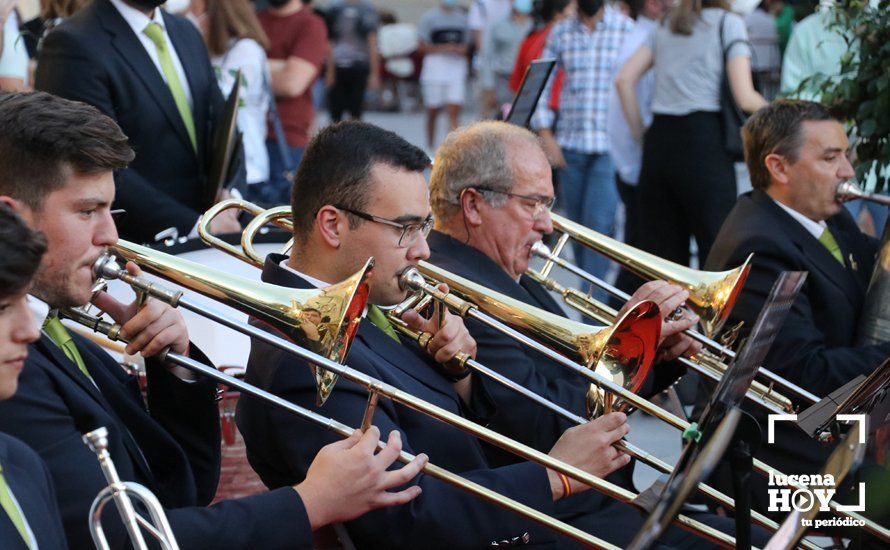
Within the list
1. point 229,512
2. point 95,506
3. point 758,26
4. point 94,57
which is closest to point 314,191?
point 229,512

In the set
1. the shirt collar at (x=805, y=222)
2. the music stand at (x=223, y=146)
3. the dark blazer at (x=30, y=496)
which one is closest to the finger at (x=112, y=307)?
the dark blazer at (x=30, y=496)

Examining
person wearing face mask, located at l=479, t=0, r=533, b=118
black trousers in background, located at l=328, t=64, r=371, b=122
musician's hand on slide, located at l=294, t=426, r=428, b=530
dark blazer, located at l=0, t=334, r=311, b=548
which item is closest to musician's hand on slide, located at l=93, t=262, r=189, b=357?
dark blazer, located at l=0, t=334, r=311, b=548

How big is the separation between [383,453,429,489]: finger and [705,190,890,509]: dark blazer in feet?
5.42

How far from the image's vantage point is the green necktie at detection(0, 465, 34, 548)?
2.13 m

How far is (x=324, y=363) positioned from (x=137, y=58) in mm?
2307

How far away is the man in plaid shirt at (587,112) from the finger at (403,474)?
5231 millimetres

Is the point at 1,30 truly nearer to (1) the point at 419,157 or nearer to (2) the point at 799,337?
(1) the point at 419,157

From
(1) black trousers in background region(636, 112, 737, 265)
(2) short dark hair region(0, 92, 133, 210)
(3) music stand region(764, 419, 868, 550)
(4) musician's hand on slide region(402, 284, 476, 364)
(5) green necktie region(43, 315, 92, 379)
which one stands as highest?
(2) short dark hair region(0, 92, 133, 210)

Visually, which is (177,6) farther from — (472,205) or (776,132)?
(776,132)

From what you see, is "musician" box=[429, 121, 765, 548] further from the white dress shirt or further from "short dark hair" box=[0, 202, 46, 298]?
"short dark hair" box=[0, 202, 46, 298]

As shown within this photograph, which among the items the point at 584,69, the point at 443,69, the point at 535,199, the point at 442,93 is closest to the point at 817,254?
the point at 535,199

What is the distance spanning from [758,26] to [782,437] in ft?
30.5

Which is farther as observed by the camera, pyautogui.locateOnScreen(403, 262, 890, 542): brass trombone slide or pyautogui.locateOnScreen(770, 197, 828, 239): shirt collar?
pyautogui.locateOnScreen(770, 197, 828, 239): shirt collar

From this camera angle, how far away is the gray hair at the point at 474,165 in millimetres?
4020
